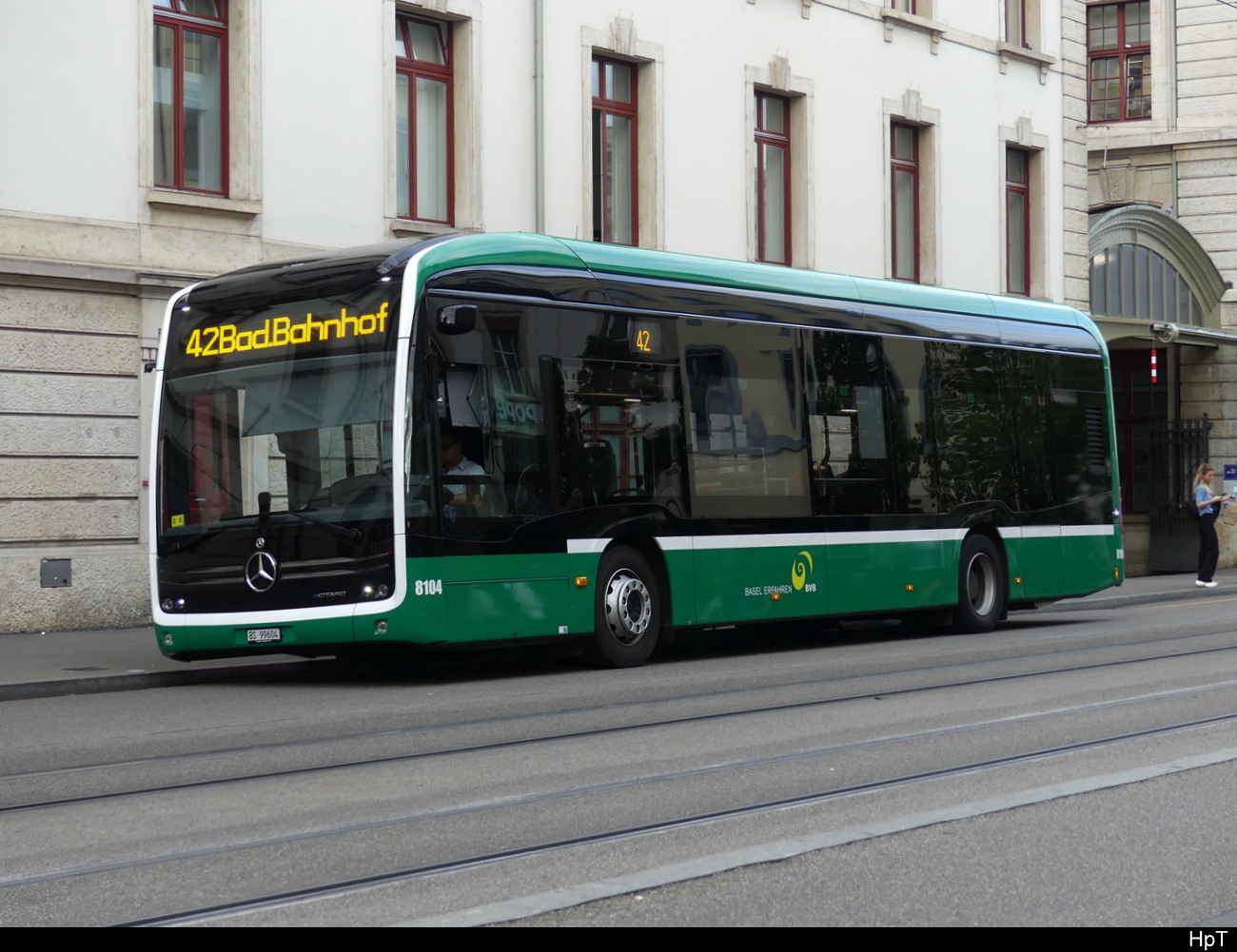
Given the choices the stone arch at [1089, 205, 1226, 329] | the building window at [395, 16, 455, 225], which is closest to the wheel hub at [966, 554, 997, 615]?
the building window at [395, 16, 455, 225]

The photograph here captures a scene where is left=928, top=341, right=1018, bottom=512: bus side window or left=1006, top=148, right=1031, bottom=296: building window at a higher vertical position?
left=1006, top=148, right=1031, bottom=296: building window

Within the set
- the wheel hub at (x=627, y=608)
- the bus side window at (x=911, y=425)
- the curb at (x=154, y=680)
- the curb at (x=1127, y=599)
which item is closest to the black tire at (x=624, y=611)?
the wheel hub at (x=627, y=608)

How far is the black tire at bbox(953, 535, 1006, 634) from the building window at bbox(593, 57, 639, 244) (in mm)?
7593

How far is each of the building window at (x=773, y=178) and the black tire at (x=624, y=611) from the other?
11968mm

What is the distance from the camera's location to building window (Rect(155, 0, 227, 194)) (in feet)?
59.2

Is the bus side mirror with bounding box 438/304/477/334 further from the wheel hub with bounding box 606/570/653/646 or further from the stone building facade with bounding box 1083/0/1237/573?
the stone building facade with bounding box 1083/0/1237/573

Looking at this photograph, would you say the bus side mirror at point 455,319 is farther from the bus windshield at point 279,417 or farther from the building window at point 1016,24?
the building window at point 1016,24

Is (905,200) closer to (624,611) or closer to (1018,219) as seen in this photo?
(1018,219)

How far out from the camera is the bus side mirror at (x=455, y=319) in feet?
38.2

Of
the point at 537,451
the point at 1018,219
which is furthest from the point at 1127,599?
the point at 537,451

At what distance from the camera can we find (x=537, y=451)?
483 inches
